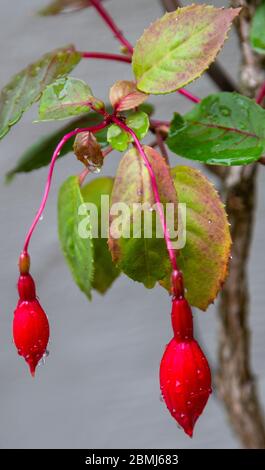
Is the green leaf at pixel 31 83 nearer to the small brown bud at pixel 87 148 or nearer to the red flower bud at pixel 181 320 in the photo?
the small brown bud at pixel 87 148

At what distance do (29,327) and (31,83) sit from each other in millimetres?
205

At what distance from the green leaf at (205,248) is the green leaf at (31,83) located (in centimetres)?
14

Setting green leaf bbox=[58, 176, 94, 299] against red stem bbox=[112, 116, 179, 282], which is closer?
red stem bbox=[112, 116, 179, 282]

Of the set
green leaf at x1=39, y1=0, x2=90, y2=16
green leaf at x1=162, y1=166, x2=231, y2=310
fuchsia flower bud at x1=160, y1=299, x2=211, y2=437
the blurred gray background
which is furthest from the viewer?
the blurred gray background

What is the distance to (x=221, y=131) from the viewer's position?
579 mm

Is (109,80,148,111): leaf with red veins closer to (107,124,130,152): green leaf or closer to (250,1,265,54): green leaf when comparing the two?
(107,124,130,152): green leaf

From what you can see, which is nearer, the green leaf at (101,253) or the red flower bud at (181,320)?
the red flower bud at (181,320)

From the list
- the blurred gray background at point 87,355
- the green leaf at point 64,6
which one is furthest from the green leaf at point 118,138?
the blurred gray background at point 87,355

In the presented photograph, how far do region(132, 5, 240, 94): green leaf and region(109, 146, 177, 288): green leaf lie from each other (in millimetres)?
57

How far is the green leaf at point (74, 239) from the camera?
554 mm

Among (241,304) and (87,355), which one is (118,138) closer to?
(241,304)

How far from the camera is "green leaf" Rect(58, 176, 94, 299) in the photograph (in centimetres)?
55

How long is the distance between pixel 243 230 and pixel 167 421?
2.49 feet

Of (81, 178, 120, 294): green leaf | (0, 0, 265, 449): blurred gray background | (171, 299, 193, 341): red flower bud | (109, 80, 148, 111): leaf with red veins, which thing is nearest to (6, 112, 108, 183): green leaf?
(81, 178, 120, 294): green leaf
